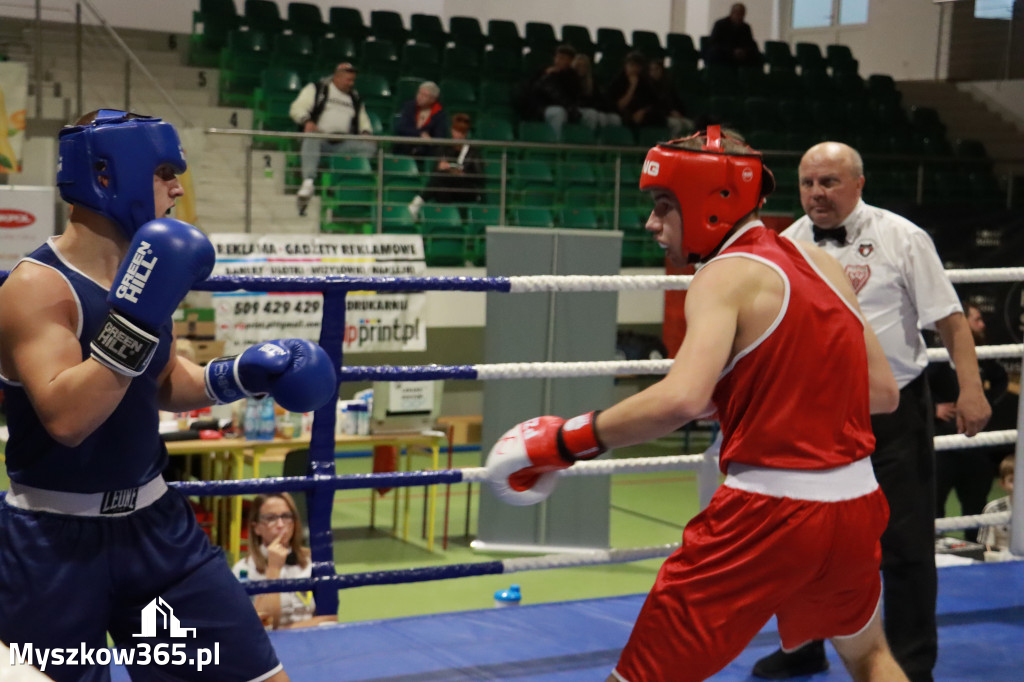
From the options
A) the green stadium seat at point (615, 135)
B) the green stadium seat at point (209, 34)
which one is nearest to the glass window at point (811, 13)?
the green stadium seat at point (615, 135)

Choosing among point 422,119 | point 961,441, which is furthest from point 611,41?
point 961,441

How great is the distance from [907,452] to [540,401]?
3.04 m

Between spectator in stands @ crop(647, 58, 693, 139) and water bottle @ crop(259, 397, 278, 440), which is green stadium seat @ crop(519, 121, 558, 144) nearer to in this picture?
spectator in stands @ crop(647, 58, 693, 139)

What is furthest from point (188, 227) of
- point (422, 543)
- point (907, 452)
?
point (422, 543)

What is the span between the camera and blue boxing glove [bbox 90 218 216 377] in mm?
1514

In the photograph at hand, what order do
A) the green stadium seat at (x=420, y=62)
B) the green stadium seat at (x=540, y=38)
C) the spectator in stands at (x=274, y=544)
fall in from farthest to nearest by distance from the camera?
the green stadium seat at (x=540, y=38) → the green stadium seat at (x=420, y=62) → the spectator in stands at (x=274, y=544)

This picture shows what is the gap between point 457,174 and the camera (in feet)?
27.6

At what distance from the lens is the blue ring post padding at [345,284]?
241 cm

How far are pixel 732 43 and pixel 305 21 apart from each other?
4.30 m

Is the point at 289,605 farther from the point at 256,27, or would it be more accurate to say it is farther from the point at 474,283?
the point at 256,27

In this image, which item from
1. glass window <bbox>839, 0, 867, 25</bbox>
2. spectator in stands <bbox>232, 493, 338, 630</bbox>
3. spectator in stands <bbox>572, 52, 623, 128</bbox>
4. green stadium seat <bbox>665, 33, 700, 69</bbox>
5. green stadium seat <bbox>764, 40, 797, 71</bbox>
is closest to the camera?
spectator in stands <bbox>232, 493, 338, 630</bbox>

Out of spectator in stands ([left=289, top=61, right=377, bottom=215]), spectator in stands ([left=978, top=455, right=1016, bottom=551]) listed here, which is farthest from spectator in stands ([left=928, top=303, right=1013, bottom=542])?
spectator in stands ([left=289, top=61, right=377, bottom=215])

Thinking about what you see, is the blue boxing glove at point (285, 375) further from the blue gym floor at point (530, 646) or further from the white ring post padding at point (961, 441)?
the white ring post padding at point (961, 441)

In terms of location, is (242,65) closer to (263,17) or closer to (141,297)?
(263,17)
